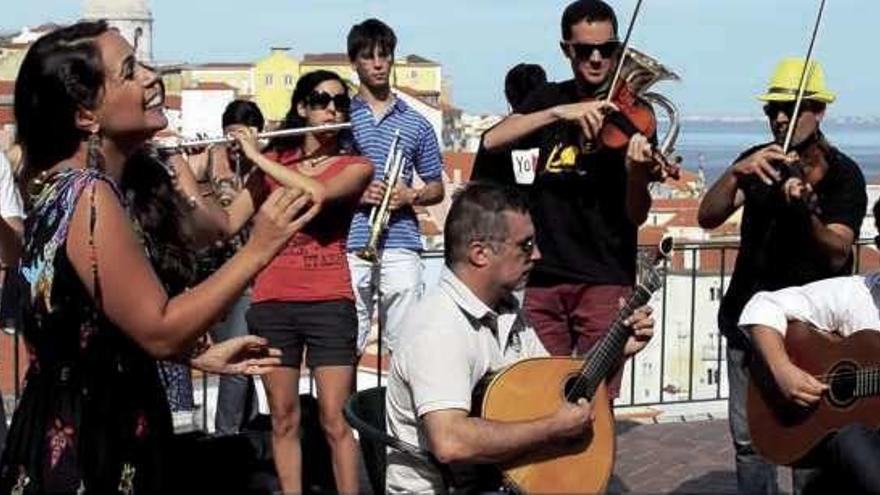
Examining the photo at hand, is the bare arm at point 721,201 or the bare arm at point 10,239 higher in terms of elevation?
the bare arm at point 721,201

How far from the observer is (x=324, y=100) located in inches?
228

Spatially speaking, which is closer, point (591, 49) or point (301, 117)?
point (591, 49)

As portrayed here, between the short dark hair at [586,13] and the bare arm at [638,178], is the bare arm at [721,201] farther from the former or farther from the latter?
the short dark hair at [586,13]

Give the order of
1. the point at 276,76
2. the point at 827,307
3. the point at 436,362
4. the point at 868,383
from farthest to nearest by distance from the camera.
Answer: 1. the point at 276,76
2. the point at 827,307
3. the point at 868,383
4. the point at 436,362

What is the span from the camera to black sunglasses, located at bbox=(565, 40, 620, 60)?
5242 mm

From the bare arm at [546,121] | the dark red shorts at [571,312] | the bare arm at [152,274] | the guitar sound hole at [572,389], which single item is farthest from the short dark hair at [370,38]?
the bare arm at [152,274]

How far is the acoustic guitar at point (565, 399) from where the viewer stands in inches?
137

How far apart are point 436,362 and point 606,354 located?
45 cm

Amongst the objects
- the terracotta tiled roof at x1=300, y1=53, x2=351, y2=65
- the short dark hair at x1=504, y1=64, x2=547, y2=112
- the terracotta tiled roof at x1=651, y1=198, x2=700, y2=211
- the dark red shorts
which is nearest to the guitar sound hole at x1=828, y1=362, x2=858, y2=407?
the dark red shorts

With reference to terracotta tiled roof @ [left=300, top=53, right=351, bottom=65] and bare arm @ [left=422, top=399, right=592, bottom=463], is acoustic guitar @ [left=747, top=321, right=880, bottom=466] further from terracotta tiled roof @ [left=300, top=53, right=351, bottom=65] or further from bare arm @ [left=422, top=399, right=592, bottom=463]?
terracotta tiled roof @ [left=300, top=53, right=351, bottom=65]

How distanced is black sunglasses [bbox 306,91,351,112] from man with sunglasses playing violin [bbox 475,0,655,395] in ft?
2.31

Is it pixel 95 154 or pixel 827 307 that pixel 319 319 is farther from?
pixel 95 154

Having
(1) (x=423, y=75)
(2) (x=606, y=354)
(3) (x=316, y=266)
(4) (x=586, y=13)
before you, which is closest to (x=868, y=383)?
(2) (x=606, y=354)

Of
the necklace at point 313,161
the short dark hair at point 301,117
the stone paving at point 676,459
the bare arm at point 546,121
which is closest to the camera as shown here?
the bare arm at point 546,121
